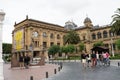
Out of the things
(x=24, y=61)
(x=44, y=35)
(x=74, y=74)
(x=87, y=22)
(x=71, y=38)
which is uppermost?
(x=87, y=22)

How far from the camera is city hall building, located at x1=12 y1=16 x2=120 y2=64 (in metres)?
64.0

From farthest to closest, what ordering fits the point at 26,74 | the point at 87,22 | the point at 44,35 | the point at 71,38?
the point at 87,22 → the point at 44,35 → the point at 71,38 → the point at 26,74

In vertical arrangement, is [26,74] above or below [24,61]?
below

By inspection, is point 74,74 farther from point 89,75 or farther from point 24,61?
point 24,61

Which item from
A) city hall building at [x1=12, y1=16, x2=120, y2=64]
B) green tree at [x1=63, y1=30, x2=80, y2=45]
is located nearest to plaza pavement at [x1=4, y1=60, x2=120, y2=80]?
city hall building at [x1=12, y1=16, x2=120, y2=64]

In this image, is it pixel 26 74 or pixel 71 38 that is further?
pixel 71 38

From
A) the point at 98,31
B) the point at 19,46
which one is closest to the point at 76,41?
the point at 98,31

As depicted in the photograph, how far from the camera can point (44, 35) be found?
68125 millimetres

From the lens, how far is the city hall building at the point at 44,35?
6400 cm

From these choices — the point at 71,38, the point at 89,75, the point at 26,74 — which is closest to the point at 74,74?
the point at 89,75

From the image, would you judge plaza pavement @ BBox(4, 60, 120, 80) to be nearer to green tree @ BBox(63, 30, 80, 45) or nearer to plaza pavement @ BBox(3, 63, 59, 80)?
plaza pavement @ BBox(3, 63, 59, 80)

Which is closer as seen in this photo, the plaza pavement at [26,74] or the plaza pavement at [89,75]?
the plaza pavement at [89,75]

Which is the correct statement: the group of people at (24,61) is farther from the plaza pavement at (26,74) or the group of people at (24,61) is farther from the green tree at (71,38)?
the green tree at (71,38)

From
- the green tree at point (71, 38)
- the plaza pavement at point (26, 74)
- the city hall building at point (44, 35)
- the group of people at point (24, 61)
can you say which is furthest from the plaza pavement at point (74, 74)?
the green tree at point (71, 38)
